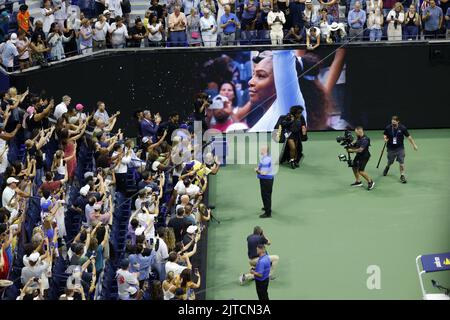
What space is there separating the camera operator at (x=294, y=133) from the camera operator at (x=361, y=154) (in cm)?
172

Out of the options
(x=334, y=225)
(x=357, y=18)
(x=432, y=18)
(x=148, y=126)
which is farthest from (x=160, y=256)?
(x=432, y=18)

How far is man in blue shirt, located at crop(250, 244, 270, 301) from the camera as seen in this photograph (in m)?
20.7

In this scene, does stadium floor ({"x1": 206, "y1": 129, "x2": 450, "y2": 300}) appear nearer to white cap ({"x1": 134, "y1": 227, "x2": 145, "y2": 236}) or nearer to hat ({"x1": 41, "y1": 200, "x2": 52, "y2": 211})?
white cap ({"x1": 134, "y1": 227, "x2": 145, "y2": 236})

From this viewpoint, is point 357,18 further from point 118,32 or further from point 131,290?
point 131,290

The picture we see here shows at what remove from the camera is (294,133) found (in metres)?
28.1

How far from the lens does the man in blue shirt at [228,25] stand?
96.2ft

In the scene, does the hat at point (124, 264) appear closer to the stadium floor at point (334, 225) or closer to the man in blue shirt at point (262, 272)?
the man in blue shirt at point (262, 272)

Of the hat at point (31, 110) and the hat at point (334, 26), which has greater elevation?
the hat at point (334, 26)

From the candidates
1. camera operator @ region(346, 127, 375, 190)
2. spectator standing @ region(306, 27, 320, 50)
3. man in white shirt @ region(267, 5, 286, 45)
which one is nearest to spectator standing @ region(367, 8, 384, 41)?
spectator standing @ region(306, 27, 320, 50)

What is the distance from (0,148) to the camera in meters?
23.2

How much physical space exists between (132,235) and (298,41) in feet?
32.5

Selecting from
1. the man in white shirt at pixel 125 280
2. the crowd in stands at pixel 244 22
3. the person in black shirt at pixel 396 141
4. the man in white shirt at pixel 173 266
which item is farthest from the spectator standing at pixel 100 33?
the man in white shirt at pixel 125 280

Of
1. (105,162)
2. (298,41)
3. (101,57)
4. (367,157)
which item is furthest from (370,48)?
(105,162)

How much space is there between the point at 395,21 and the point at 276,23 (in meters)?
2.82
